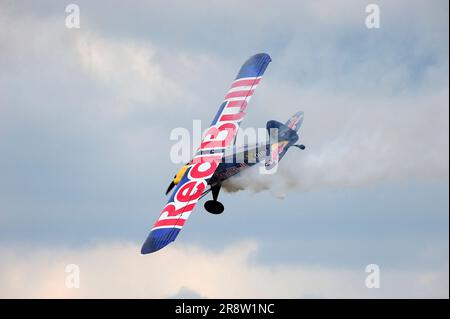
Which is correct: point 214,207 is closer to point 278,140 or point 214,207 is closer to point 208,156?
point 208,156

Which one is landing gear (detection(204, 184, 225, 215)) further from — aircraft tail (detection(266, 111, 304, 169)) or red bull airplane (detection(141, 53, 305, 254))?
aircraft tail (detection(266, 111, 304, 169))

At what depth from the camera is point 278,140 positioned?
46.1 m

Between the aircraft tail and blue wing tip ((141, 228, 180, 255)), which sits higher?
the aircraft tail

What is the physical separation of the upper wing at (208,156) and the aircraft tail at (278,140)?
1.84m

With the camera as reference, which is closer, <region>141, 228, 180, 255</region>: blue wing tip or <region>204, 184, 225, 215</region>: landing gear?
<region>141, 228, 180, 255</region>: blue wing tip

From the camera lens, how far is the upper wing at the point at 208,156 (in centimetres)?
3912

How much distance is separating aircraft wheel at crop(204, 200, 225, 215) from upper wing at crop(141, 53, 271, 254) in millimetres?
1830

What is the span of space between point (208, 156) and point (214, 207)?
7.80ft

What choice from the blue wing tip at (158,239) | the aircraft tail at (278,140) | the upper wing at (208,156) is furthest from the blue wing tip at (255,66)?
the blue wing tip at (158,239)

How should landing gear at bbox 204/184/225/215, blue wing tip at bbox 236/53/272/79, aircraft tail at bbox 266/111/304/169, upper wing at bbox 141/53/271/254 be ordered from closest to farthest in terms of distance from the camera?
upper wing at bbox 141/53/271/254, landing gear at bbox 204/184/225/215, aircraft tail at bbox 266/111/304/169, blue wing tip at bbox 236/53/272/79

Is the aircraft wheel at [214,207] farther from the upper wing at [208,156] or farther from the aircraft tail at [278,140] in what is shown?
the aircraft tail at [278,140]

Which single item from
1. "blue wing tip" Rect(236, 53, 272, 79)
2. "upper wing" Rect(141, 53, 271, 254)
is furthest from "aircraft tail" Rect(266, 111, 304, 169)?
"blue wing tip" Rect(236, 53, 272, 79)

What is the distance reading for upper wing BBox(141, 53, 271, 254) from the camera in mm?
39125
